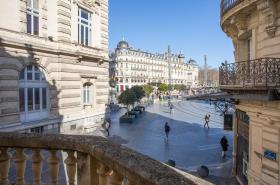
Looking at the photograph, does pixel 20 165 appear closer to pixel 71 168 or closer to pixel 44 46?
pixel 71 168

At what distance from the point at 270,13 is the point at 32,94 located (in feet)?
44.4

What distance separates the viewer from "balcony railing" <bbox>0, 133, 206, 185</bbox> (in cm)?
230

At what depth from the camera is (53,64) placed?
18422 mm

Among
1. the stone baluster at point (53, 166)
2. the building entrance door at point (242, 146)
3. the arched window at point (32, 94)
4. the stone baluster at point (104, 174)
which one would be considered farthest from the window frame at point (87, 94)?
the stone baluster at point (104, 174)

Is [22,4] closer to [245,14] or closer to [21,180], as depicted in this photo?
[245,14]

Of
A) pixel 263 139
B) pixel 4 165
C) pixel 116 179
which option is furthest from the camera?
pixel 263 139

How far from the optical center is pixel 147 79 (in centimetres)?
12281

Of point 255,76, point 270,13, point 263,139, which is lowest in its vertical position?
point 263,139

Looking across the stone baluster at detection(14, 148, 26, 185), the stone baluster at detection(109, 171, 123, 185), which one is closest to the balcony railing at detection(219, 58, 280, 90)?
the stone baluster at detection(109, 171, 123, 185)

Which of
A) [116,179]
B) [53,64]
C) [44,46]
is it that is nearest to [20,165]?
[116,179]

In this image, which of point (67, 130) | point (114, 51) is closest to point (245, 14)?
point (67, 130)

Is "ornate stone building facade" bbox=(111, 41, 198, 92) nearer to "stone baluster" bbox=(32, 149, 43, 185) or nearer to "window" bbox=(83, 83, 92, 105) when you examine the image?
"window" bbox=(83, 83, 92, 105)

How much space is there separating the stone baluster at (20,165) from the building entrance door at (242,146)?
30.4ft

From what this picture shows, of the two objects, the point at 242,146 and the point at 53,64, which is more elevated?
the point at 53,64
